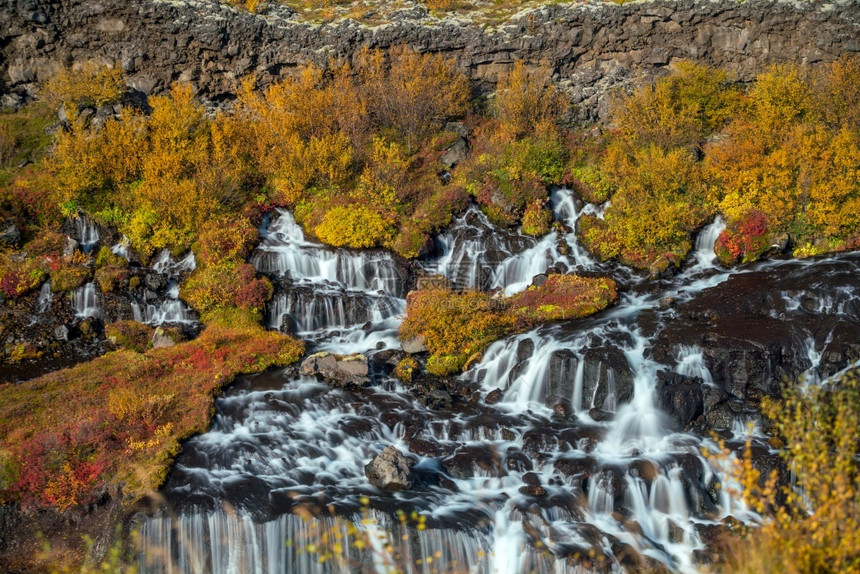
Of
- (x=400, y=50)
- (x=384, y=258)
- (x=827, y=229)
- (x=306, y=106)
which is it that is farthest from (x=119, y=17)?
(x=827, y=229)

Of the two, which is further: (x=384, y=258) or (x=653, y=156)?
(x=653, y=156)

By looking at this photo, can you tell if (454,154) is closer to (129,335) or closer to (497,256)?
(497,256)

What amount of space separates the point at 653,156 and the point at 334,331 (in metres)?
17.2

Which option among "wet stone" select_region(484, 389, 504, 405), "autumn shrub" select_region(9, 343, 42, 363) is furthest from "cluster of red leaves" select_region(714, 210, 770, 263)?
"autumn shrub" select_region(9, 343, 42, 363)

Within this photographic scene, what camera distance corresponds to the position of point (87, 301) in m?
25.9

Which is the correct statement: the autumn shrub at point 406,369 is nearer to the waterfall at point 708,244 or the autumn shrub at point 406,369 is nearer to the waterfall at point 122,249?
the waterfall at point 708,244

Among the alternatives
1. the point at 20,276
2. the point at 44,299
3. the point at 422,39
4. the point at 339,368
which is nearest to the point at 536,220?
the point at 339,368

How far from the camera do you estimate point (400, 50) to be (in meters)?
37.7

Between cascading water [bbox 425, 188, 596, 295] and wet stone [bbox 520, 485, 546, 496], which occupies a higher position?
cascading water [bbox 425, 188, 596, 295]

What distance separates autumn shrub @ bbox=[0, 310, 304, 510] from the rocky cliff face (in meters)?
20.1

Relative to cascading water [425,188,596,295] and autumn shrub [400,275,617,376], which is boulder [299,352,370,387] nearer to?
autumn shrub [400,275,617,376]

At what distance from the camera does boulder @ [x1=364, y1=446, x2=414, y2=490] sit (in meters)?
16.3

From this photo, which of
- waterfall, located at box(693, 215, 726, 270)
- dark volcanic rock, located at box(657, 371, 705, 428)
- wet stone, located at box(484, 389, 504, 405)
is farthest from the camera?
waterfall, located at box(693, 215, 726, 270)

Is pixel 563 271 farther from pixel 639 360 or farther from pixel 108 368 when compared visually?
pixel 108 368
